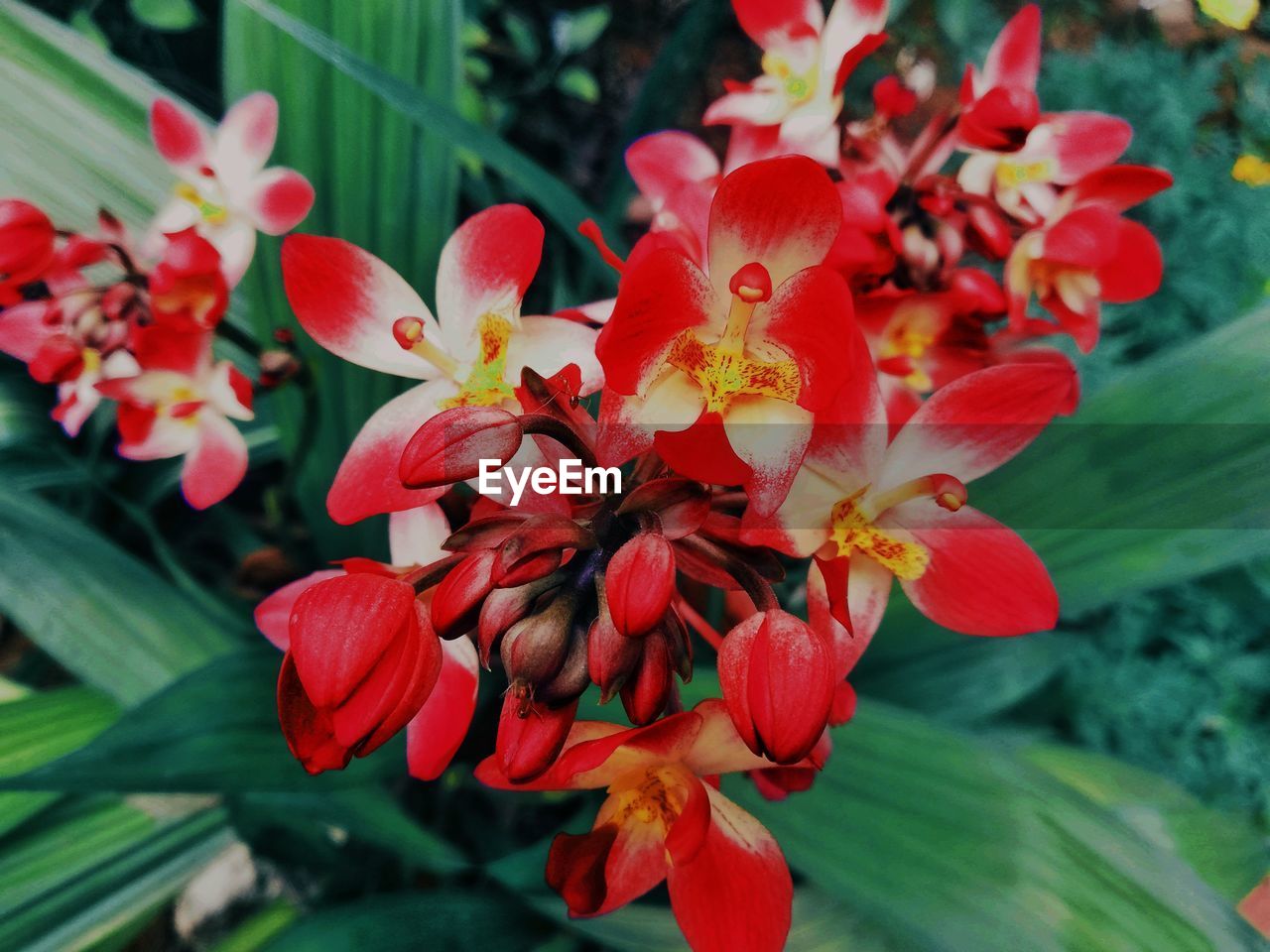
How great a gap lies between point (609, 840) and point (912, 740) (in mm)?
290

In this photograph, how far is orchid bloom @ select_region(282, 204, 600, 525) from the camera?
0.39m

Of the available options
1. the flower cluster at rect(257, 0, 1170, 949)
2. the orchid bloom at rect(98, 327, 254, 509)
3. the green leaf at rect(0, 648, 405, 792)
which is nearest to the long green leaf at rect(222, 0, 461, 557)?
the orchid bloom at rect(98, 327, 254, 509)

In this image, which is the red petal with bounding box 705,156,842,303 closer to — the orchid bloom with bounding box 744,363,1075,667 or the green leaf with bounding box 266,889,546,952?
the orchid bloom with bounding box 744,363,1075,667

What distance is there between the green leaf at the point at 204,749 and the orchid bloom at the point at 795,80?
49 centimetres

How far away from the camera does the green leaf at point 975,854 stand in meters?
0.47

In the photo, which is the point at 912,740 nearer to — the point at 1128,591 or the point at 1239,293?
the point at 1128,591

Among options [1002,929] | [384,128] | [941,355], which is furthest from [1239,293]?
[384,128]

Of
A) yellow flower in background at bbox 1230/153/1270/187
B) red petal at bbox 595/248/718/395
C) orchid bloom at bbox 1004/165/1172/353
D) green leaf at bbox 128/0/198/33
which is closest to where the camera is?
red petal at bbox 595/248/718/395

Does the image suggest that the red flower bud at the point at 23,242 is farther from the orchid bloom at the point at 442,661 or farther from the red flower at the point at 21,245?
the orchid bloom at the point at 442,661

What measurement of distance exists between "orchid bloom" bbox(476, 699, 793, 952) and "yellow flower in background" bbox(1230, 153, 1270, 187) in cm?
105

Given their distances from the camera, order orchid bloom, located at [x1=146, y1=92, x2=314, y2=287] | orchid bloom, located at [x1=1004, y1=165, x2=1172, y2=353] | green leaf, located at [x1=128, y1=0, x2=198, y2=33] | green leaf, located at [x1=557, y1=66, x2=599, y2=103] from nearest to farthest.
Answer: orchid bloom, located at [x1=1004, y1=165, x2=1172, y2=353] → orchid bloom, located at [x1=146, y1=92, x2=314, y2=287] → green leaf, located at [x1=128, y1=0, x2=198, y2=33] → green leaf, located at [x1=557, y1=66, x2=599, y2=103]

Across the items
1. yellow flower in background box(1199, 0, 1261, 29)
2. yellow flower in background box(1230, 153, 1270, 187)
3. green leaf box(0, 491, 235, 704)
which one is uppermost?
yellow flower in background box(1199, 0, 1261, 29)

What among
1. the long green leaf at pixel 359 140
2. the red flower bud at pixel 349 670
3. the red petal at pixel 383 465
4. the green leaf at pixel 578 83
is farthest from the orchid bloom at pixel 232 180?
the green leaf at pixel 578 83

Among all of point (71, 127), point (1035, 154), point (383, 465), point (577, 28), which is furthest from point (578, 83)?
point (383, 465)
